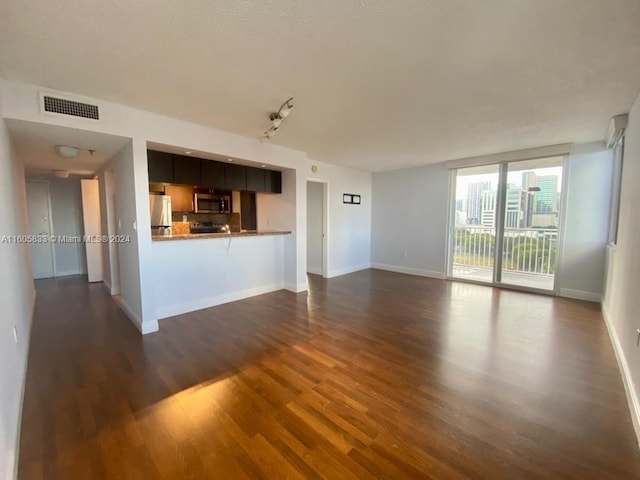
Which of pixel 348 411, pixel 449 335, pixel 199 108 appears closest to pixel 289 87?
pixel 199 108

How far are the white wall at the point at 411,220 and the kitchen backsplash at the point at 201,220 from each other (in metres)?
3.44

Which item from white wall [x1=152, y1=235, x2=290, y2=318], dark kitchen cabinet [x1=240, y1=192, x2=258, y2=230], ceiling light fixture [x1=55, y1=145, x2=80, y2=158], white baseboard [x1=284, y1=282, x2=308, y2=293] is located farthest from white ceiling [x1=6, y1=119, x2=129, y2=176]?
white baseboard [x1=284, y1=282, x2=308, y2=293]

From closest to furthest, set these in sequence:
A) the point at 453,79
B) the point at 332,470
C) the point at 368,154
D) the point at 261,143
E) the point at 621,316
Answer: the point at 332,470
the point at 453,79
the point at 621,316
the point at 261,143
the point at 368,154

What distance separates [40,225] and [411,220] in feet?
26.4

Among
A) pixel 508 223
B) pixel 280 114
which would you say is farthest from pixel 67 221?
pixel 508 223

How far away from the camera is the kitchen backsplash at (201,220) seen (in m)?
5.65

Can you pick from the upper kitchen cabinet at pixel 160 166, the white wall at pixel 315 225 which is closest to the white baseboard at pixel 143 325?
the upper kitchen cabinet at pixel 160 166

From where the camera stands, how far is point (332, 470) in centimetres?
139

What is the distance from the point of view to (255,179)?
14.6 ft

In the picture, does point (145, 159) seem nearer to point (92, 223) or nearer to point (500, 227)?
point (92, 223)

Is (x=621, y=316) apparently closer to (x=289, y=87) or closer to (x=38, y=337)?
(x=289, y=87)

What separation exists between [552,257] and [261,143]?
516 centimetres

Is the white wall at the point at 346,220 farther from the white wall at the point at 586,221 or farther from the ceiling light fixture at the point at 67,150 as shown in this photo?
the white wall at the point at 586,221

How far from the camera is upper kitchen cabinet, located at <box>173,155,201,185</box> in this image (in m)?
3.52
